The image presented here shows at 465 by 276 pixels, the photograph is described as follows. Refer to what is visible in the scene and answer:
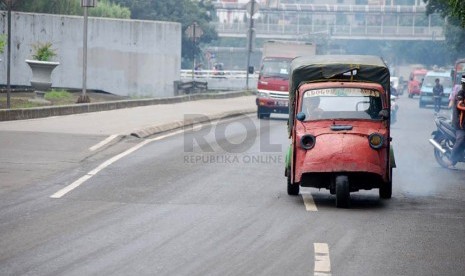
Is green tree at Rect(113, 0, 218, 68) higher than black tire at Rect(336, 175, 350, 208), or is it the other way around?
green tree at Rect(113, 0, 218, 68)

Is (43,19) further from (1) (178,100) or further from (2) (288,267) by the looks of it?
(2) (288,267)

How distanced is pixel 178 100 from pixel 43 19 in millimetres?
10594

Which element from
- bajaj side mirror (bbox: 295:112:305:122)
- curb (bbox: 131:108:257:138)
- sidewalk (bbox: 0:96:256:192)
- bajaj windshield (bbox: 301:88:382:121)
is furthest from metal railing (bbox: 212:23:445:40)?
bajaj side mirror (bbox: 295:112:305:122)

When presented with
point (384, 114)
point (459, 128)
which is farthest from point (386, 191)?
point (459, 128)

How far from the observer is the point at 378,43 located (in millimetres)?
145375

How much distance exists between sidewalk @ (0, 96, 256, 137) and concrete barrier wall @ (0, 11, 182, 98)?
1230cm

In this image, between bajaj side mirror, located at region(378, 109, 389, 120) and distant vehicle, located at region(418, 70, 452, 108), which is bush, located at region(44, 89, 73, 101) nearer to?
bajaj side mirror, located at region(378, 109, 389, 120)

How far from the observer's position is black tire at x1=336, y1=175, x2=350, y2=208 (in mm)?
14609

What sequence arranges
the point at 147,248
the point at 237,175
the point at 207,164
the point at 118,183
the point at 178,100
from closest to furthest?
the point at 147,248, the point at 118,183, the point at 237,175, the point at 207,164, the point at 178,100

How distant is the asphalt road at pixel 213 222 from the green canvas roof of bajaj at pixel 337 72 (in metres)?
1.72

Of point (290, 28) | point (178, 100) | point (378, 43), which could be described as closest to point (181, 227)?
point (178, 100)

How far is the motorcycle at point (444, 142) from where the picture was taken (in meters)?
22.6

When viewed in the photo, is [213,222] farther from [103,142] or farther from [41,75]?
[41,75]

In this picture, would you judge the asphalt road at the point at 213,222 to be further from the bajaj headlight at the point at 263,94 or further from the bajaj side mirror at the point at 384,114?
the bajaj headlight at the point at 263,94
